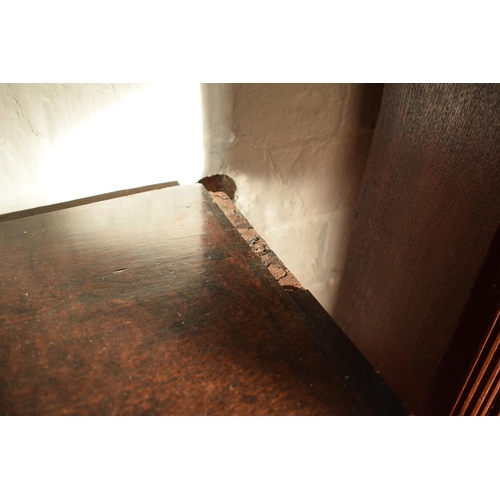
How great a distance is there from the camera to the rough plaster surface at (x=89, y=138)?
1013 mm

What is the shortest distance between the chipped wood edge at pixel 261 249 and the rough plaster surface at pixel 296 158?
0.21 metres

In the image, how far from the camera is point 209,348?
0.68 metres

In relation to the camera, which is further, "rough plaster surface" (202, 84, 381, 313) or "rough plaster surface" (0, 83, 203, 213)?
"rough plaster surface" (202, 84, 381, 313)

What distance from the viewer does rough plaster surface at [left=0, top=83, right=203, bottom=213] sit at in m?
1.01

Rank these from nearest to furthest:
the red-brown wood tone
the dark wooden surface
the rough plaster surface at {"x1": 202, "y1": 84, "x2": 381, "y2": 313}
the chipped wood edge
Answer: the dark wooden surface
the chipped wood edge
the red-brown wood tone
the rough plaster surface at {"x1": 202, "y1": 84, "x2": 381, "y2": 313}

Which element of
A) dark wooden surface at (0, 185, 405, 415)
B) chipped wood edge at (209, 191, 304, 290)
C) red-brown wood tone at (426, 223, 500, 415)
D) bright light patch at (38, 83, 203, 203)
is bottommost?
red-brown wood tone at (426, 223, 500, 415)

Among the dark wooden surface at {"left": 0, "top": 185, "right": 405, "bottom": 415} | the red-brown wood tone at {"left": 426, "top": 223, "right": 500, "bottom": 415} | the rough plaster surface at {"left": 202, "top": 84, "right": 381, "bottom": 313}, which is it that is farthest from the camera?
the rough plaster surface at {"left": 202, "top": 84, "right": 381, "bottom": 313}

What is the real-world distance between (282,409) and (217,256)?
0.39 metres

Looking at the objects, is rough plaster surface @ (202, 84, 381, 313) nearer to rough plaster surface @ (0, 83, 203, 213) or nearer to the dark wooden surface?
rough plaster surface @ (0, 83, 203, 213)

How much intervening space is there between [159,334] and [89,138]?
2.20 feet

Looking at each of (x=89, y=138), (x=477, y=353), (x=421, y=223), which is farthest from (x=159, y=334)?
(x=421, y=223)

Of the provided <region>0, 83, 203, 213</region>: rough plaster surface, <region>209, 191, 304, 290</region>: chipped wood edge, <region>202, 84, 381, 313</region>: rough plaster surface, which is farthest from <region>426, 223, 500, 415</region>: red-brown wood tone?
<region>0, 83, 203, 213</region>: rough plaster surface

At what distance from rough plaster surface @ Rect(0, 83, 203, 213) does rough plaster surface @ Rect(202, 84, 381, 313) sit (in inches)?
4.3

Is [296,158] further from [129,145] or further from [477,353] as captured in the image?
[477,353]
